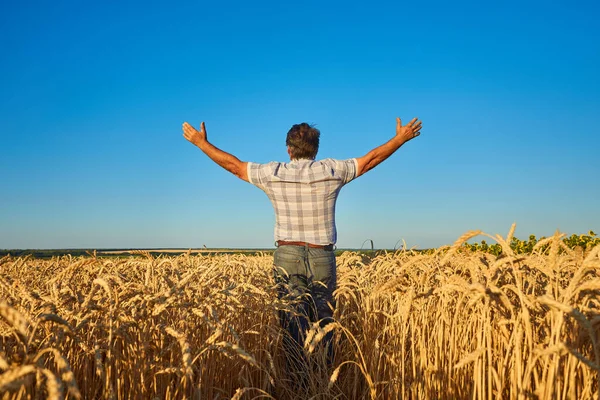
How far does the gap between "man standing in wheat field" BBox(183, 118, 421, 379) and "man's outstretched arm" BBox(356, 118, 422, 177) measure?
0.01 m

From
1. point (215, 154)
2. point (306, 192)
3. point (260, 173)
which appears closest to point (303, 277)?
point (306, 192)

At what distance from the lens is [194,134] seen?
5.49 metres

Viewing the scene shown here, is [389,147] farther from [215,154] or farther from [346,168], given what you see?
[215,154]

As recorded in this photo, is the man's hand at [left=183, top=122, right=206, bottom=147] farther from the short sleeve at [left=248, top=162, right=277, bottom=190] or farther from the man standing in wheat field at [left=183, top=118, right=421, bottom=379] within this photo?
the short sleeve at [left=248, top=162, right=277, bottom=190]

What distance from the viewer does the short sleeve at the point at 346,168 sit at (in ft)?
16.2

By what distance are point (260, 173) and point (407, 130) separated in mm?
1692

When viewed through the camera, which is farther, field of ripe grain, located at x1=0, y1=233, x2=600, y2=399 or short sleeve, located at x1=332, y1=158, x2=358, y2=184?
short sleeve, located at x1=332, y1=158, x2=358, y2=184

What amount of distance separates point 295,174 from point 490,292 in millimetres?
2838

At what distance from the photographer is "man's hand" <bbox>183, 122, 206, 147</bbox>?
17.9 ft

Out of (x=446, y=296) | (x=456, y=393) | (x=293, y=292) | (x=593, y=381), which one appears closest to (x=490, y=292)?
(x=593, y=381)

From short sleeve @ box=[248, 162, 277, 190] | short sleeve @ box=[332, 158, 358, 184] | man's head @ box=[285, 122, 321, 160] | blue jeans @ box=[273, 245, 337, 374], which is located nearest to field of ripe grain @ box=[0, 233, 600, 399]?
blue jeans @ box=[273, 245, 337, 374]

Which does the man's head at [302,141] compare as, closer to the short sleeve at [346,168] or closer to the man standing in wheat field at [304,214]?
the man standing in wheat field at [304,214]

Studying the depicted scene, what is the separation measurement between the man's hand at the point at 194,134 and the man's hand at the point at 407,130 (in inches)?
84.3

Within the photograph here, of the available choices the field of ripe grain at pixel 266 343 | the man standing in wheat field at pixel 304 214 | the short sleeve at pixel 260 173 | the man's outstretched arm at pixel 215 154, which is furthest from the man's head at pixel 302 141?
the field of ripe grain at pixel 266 343
